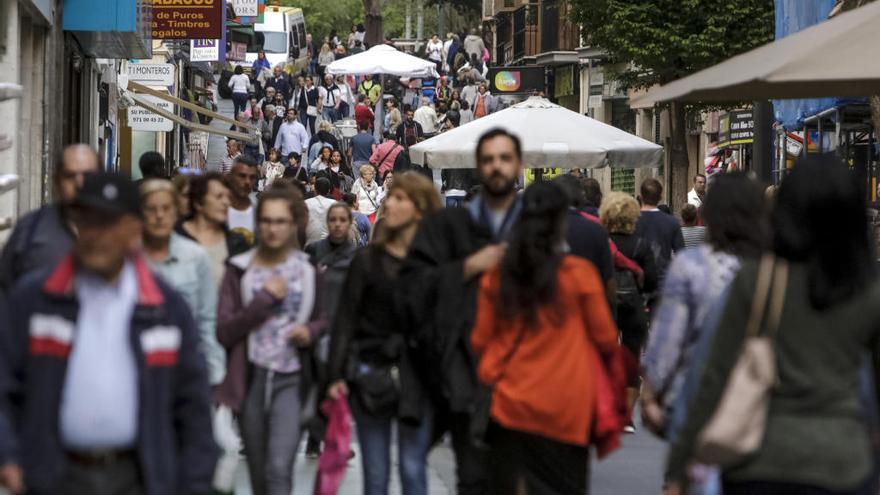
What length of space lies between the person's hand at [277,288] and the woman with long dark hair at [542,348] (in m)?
1.28

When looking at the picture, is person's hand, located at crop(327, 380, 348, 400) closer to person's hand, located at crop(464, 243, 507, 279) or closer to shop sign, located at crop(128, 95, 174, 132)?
person's hand, located at crop(464, 243, 507, 279)

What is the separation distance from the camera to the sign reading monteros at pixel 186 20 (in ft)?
87.4

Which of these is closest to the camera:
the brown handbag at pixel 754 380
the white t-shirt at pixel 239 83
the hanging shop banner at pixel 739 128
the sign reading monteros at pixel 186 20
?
the brown handbag at pixel 754 380

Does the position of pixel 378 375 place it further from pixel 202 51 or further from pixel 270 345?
pixel 202 51

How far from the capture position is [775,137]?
2906 centimetres

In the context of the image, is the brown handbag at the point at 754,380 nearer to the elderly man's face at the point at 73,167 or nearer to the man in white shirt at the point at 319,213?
the elderly man's face at the point at 73,167

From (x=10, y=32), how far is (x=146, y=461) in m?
11.8

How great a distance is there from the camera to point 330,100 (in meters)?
44.7

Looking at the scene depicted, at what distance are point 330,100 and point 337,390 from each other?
121ft

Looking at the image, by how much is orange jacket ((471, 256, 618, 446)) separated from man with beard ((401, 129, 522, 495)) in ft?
1.96

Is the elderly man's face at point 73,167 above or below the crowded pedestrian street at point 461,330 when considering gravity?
above

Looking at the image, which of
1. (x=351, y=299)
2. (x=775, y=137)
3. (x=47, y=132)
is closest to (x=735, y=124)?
(x=775, y=137)

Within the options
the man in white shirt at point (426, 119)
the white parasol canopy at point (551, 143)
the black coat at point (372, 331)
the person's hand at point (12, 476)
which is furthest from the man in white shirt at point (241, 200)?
the man in white shirt at point (426, 119)

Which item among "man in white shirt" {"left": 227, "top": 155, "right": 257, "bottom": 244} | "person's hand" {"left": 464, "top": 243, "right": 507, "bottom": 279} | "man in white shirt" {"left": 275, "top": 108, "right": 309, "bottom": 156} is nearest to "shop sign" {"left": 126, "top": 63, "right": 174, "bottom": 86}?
"man in white shirt" {"left": 275, "top": 108, "right": 309, "bottom": 156}
